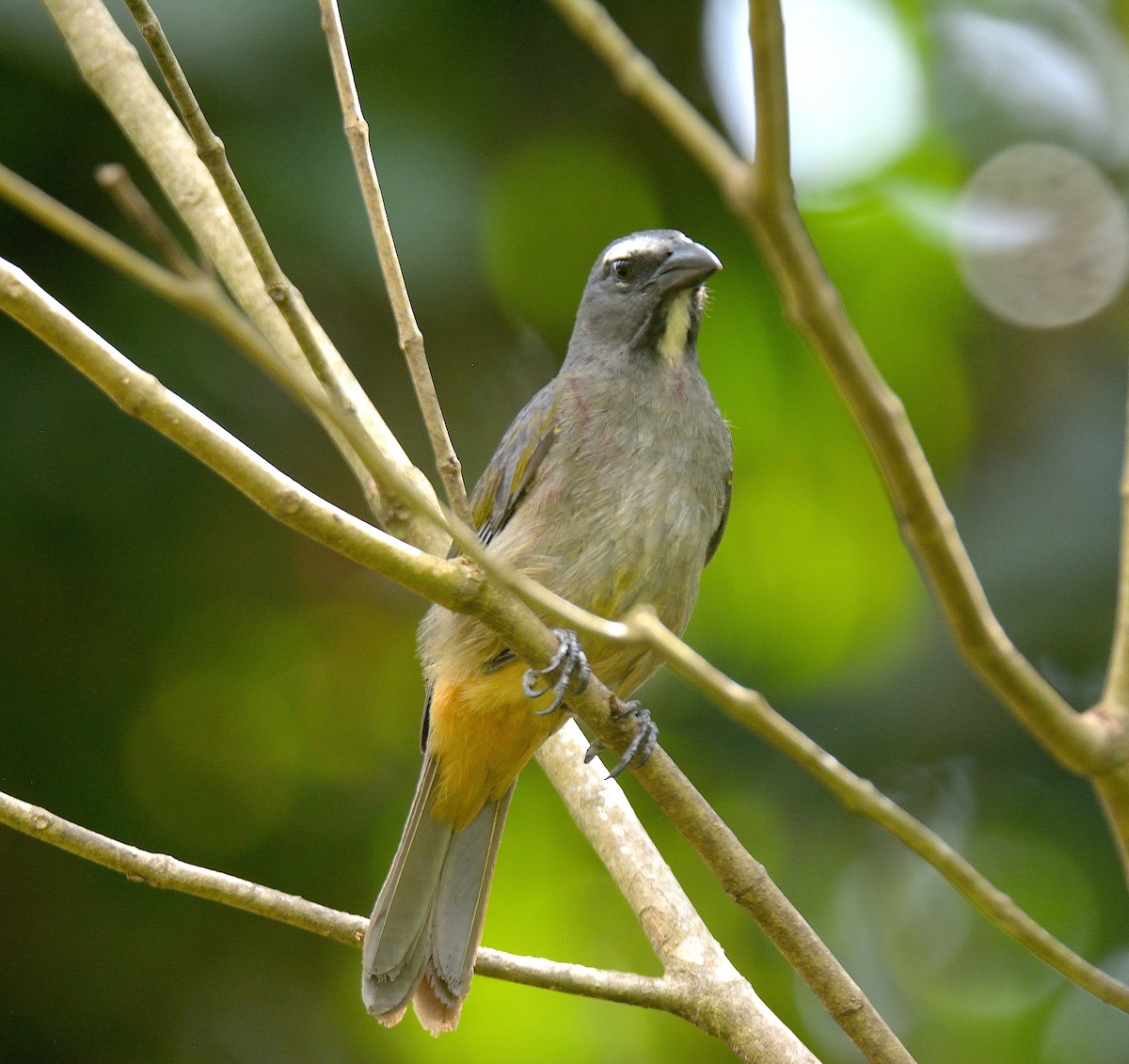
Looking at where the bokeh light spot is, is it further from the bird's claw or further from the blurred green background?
the bird's claw

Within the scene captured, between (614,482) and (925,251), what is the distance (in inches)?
128

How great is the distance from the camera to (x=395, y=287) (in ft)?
10.7

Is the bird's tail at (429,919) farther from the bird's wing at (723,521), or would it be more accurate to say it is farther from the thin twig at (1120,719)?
the thin twig at (1120,719)

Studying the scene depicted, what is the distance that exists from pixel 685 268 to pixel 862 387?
10.3 feet

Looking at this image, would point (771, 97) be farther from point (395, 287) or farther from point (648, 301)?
point (648, 301)

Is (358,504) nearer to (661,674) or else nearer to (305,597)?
(305,597)

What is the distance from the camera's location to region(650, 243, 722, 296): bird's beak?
4.37 meters

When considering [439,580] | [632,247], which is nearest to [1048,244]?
[632,247]

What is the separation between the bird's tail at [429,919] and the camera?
3928mm

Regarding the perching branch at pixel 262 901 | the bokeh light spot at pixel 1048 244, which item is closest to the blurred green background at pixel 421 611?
the bokeh light spot at pixel 1048 244

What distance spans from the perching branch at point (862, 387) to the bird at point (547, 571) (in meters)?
2.22

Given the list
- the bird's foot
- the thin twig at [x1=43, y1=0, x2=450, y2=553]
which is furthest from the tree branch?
the thin twig at [x1=43, y1=0, x2=450, y2=553]

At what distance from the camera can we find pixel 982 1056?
6.08 meters

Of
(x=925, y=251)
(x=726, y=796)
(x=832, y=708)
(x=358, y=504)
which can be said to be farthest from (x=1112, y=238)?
(x=358, y=504)
